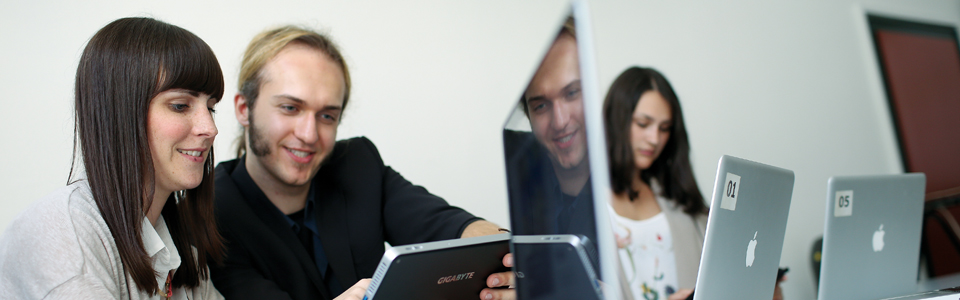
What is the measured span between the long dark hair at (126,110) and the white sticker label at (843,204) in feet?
4.16

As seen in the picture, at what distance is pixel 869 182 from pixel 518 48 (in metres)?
1.61

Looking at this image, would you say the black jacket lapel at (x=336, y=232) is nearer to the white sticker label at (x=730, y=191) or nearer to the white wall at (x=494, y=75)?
the white wall at (x=494, y=75)

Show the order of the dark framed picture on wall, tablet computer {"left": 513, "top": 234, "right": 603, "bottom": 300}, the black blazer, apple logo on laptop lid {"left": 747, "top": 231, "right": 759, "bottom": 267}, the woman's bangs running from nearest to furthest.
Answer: tablet computer {"left": 513, "top": 234, "right": 603, "bottom": 300}
apple logo on laptop lid {"left": 747, "top": 231, "right": 759, "bottom": 267}
the woman's bangs
the black blazer
the dark framed picture on wall

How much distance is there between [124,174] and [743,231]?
988 mm

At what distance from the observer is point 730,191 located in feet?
2.56

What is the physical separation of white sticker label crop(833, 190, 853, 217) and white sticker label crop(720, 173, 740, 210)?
0.50 meters

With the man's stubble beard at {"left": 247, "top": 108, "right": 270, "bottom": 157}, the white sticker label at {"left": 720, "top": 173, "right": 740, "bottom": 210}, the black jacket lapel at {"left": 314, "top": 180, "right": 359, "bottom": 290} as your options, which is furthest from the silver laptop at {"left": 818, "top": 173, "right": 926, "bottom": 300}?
the man's stubble beard at {"left": 247, "top": 108, "right": 270, "bottom": 157}

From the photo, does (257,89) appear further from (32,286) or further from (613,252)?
(613,252)

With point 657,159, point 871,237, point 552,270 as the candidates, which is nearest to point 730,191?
point 552,270

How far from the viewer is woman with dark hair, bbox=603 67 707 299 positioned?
204 cm

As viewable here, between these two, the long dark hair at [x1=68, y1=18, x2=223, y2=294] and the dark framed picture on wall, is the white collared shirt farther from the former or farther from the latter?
the dark framed picture on wall

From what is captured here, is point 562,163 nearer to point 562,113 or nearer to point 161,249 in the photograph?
point 562,113

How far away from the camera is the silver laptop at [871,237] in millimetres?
1150

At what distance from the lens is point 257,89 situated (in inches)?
65.4
